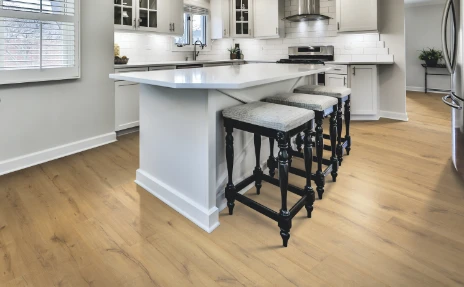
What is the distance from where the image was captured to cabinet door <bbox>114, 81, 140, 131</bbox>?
3.63m

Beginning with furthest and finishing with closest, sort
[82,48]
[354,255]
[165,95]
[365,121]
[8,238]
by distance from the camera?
[365,121]
[82,48]
[165,95]
[8,238]
[354,255]

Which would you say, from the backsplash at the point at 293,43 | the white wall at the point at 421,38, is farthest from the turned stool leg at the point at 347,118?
the white wall at the point at 421,38

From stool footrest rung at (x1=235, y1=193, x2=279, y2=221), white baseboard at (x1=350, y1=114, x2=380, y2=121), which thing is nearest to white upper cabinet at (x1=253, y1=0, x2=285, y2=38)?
white baseboard at (x1=350, y1=114, x2=380, y2=121)

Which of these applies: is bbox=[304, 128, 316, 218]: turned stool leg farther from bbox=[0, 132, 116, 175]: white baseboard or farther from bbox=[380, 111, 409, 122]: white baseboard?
bbox=[380, 111, 409, 122]: white baseboard

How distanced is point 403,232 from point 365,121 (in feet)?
10.2

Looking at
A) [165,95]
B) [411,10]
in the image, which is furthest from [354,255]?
[411,10]

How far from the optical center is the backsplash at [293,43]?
4574 mm

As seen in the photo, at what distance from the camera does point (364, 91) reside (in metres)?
4.47

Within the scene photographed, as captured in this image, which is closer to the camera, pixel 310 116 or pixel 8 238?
pixel 8 238

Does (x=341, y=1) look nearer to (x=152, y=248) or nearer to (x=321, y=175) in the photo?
(x=321, y=175)

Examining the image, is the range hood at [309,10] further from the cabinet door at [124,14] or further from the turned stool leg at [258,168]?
the turned stool leg at [258,168]

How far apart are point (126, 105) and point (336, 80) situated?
309 cm

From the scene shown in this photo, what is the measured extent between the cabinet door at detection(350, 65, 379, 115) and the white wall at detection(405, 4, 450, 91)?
4311 millimetres

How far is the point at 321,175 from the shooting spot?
212cm
